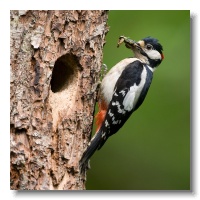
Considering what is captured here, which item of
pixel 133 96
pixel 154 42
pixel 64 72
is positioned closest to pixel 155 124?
pixel 133 96

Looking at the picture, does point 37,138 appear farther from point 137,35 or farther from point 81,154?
point 137,35

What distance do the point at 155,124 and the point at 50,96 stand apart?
34.1 inches

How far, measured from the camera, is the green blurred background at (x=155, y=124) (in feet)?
10.3

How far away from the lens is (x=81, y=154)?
2990 millimetres

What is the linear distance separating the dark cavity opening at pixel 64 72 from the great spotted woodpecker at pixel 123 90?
245 millimetres

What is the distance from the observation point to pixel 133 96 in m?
3.20

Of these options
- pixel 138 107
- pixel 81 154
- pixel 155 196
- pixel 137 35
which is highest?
pixel 137 35

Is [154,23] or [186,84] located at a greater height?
[154,23]

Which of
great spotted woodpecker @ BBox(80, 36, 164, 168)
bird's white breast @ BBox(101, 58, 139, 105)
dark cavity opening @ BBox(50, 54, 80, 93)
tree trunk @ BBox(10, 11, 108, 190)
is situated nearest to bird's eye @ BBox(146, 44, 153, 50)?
great spotted woodpecker @ BBox(80, 36, 164, 168)

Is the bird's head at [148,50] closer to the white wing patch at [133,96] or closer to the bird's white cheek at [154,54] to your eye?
the bird's white cheek at [154,54]

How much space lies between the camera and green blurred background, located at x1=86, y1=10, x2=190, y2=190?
313cm

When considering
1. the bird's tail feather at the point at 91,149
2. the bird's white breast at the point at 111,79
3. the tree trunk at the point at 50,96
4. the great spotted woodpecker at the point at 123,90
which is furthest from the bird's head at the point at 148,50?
the bird's tail feather at the point at 91,149
